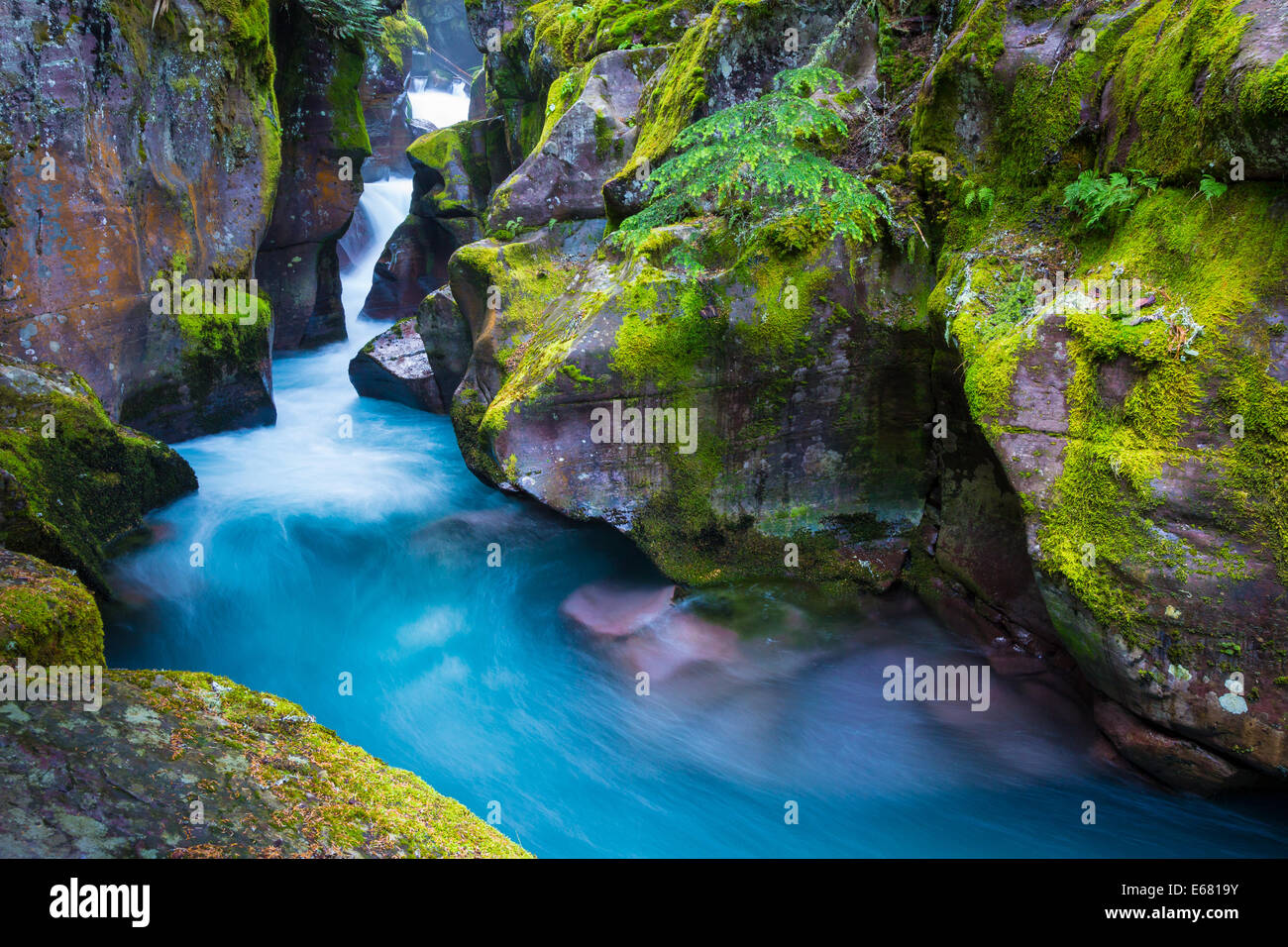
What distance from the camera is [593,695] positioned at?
7.28m

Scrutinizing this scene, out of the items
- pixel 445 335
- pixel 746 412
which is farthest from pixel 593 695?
pixel 445 335

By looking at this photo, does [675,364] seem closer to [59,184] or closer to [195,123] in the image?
[59,184]

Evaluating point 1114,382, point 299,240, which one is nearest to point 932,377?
point 1114,382

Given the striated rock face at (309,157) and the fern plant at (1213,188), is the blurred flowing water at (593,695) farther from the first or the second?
the striated rock face at (309,157)

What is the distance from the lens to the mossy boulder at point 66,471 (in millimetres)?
7043

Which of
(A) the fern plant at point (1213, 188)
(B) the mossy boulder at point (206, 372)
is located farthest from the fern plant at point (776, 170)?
(B) the mossy boulder at point (206, 372)

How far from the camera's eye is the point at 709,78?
867 centimetres

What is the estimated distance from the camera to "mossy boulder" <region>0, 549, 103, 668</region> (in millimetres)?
3706

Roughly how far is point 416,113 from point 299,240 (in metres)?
21.5

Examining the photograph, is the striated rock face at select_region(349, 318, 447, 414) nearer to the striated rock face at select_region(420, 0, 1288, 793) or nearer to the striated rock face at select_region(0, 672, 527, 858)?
the striated rock face at select_region(420, 0, 1288, 793)

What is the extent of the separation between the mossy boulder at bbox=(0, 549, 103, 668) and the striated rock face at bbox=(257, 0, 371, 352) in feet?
39.6

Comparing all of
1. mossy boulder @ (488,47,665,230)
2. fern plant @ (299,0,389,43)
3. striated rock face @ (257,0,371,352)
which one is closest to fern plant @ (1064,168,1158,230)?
mossy boulder @ (488,47,665,230)

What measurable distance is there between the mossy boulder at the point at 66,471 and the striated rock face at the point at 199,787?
14.6 feet

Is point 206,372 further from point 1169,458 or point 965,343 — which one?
point 1169,458
